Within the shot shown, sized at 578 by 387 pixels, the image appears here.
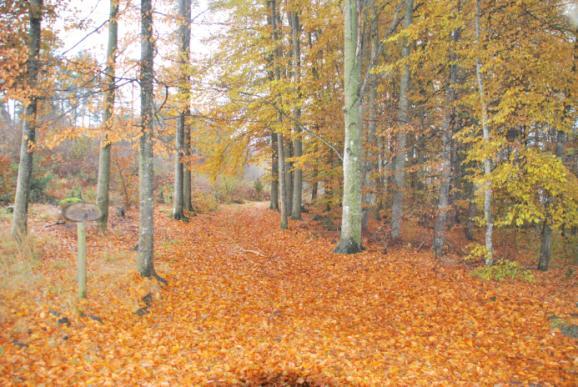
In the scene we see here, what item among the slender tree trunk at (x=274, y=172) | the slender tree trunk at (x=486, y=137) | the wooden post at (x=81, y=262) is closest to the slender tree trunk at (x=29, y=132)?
the wooden post at (x=81, y=262)

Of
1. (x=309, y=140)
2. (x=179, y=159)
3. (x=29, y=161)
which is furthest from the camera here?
(x=309, y=140)

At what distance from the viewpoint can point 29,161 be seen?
8.10 m

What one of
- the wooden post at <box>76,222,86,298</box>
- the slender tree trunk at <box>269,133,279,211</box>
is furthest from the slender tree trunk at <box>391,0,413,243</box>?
the wooden post at <box>76,222,86,298</box>

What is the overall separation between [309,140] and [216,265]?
29.9 feet

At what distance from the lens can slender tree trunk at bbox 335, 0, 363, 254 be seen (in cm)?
966

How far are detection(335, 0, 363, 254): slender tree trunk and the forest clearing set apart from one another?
4 centimetres

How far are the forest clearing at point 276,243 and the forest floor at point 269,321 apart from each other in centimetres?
4

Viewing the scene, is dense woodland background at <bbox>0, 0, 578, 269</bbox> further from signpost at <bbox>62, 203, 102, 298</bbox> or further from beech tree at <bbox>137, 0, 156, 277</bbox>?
signpost at <bbox>62, 203, 102, 298</bbox>

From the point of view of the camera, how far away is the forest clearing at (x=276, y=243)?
487 cm

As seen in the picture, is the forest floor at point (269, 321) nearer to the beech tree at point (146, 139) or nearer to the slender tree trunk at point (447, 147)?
the beech tree at point (146, 139)

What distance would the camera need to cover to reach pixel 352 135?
962 cm

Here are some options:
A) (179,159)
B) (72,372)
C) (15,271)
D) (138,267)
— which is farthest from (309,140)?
(72,372)

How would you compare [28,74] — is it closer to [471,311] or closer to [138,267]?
[138,267]

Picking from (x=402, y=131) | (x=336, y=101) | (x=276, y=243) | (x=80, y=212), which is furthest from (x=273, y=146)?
(x=80, y=212)
